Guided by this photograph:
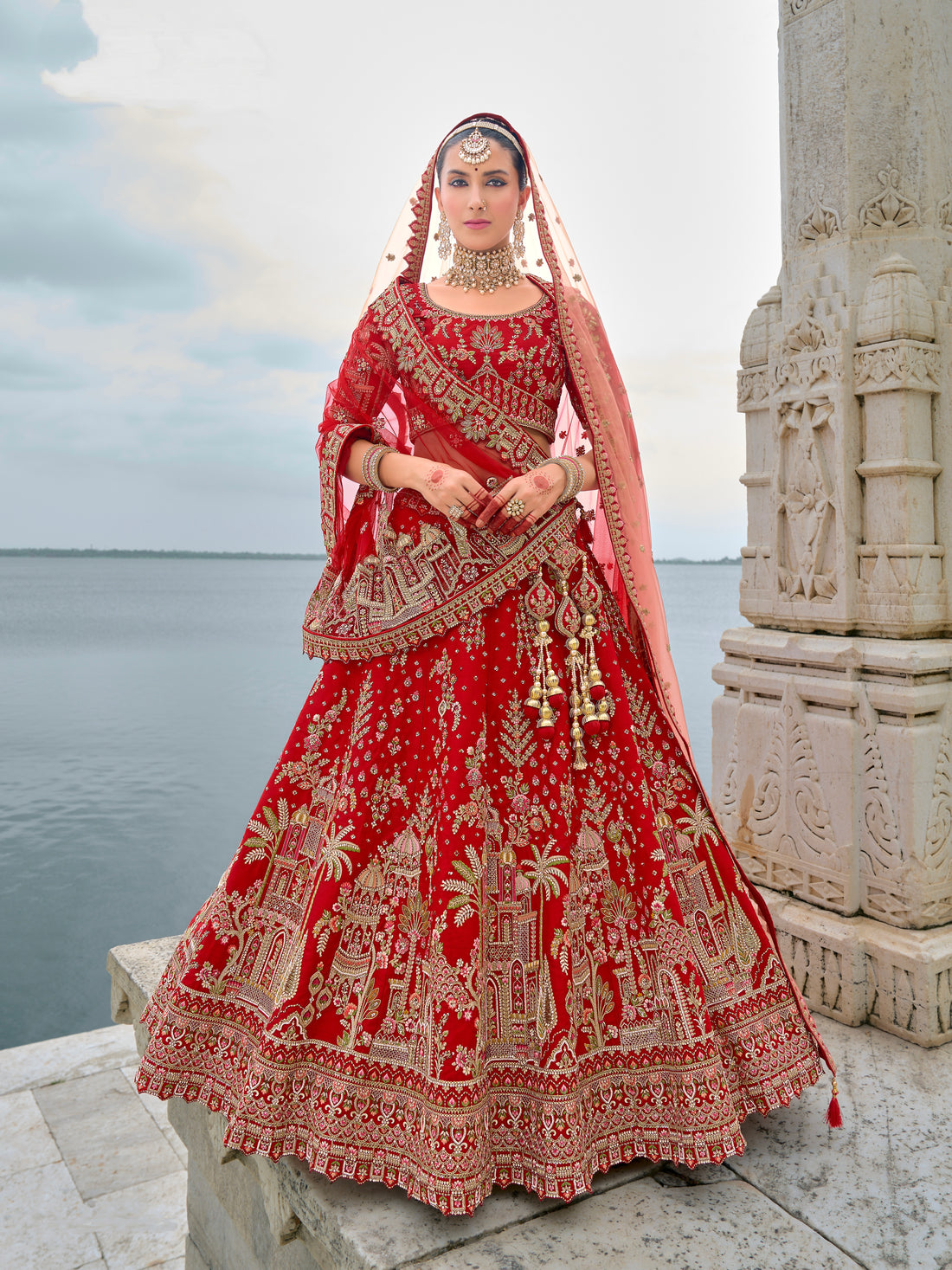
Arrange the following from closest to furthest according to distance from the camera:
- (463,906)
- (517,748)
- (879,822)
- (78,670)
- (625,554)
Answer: (463,906) < (517,748) < (625,554) < (879,822) < (78,670)

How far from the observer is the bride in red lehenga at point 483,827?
155 cm

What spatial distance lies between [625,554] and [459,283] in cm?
70

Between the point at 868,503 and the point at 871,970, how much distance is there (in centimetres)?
125

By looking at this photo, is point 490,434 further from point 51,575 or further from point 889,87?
point 51,575

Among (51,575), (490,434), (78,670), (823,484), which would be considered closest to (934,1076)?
(823,484)

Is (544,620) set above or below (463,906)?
above

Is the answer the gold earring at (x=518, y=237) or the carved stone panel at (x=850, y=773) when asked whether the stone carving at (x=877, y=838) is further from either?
the gold earring at (x=518, y=237)

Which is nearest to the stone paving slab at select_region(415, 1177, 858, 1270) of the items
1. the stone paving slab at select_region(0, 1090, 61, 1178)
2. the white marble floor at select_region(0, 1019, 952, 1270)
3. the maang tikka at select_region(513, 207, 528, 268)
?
the white marble floor at select_region(0, 1019, 952, 1270)

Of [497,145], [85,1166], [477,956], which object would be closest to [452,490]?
[497,145]

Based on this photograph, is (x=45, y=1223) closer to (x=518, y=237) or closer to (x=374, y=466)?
(x=374, y=466)

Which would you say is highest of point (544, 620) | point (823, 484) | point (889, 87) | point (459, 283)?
point (889, 87)

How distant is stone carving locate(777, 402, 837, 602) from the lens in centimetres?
242

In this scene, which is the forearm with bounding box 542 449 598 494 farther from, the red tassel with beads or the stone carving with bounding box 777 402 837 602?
the red tassel with beads

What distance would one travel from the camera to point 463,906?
1562 millimetres
